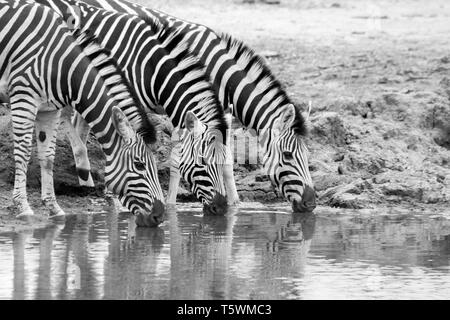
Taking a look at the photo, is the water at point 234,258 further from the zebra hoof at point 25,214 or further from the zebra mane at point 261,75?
the zebra mane at point 261,75

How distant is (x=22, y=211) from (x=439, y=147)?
5338 mm

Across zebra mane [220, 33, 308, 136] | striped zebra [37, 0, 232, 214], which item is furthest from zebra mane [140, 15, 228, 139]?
zebra mane [220, 33, 308, 136]

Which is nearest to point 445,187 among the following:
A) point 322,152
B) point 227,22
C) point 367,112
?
point 322,152

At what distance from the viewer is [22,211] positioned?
11.5 metres

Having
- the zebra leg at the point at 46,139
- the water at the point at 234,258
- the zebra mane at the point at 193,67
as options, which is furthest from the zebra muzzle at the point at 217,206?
the zebra leg at the point at 46,139

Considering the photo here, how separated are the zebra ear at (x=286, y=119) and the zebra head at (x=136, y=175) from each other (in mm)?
1628

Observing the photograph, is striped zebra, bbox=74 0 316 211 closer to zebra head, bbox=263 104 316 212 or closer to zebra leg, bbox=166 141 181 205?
zebra head, bbox=263 104 316 212

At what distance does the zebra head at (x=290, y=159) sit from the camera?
12047 millimetres

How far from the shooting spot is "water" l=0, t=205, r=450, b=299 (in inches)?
324

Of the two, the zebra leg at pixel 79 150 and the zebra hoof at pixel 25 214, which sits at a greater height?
the zebra leg at pixel 79 150

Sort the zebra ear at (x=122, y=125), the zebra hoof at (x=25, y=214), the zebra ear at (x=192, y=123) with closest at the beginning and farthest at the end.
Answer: the zebra ear at (x=122, y=125)
the zebra hoof at (x=25, y=214)
the zebra ear at (x=192, y=123)
